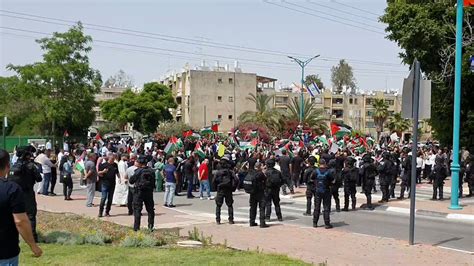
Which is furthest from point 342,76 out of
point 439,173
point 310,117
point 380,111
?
point 439,173

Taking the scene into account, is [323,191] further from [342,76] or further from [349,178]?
[342,76]

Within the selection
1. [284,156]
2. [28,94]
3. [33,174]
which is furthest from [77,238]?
[28,94]

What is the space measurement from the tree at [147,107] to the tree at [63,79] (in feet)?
92.1

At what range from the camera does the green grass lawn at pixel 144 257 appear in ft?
28.1

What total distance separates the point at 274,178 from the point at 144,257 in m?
6.09

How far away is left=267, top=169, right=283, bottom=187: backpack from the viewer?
14461 millimetres

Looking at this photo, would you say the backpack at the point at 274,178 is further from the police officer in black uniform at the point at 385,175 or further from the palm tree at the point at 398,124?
the palm tree at the point at 398,124

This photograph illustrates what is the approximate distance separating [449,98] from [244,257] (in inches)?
878

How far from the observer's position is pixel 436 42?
26.2 meters

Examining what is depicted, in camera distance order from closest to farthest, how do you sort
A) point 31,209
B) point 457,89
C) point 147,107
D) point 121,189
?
point 31,209 → point 457,89 → point 121,189 → point 147,107

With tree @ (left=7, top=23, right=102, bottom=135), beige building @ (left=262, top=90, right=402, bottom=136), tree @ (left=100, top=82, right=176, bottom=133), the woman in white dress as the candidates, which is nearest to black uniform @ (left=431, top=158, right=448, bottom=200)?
the woman in white dress

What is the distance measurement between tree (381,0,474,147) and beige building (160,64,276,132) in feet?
166

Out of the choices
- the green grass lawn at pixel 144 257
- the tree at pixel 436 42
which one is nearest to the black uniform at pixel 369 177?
the green grass lawn at pixel 144 257

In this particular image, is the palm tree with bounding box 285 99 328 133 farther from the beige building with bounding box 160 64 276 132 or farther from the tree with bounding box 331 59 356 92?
the tree with bounding box 331 59 356 92
